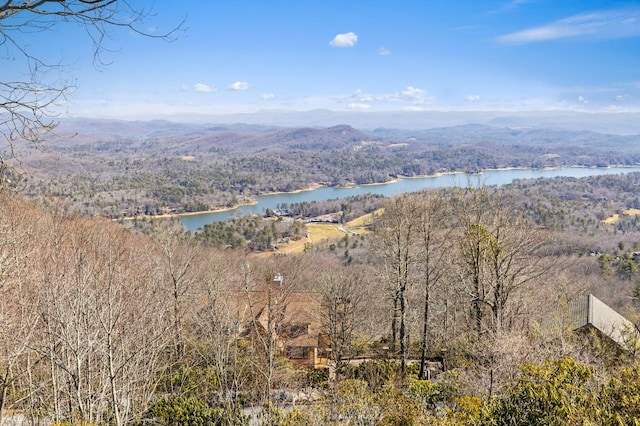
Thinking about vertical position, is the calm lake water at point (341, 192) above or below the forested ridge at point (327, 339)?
below

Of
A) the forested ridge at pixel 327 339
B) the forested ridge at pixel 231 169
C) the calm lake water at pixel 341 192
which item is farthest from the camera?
the forested ridge at pixel 231 169

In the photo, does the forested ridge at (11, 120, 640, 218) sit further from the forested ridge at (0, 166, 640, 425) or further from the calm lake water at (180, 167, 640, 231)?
the forested ridge at (0, 166, 640, 425)

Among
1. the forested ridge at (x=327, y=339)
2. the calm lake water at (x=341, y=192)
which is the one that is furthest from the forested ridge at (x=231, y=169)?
the forested ridge at (x=327, y=339)

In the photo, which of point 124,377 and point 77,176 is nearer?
point 124,377

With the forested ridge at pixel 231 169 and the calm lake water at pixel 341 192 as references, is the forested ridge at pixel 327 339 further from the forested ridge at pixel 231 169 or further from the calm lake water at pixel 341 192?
the forested ridge at pixel 231 169

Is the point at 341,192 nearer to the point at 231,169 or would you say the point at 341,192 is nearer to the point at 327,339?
the point at 231,169

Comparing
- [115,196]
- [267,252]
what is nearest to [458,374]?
[267,252]

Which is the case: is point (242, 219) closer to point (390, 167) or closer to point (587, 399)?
point (587, 399)

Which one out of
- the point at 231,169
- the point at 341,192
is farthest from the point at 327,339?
the point at 231,169
